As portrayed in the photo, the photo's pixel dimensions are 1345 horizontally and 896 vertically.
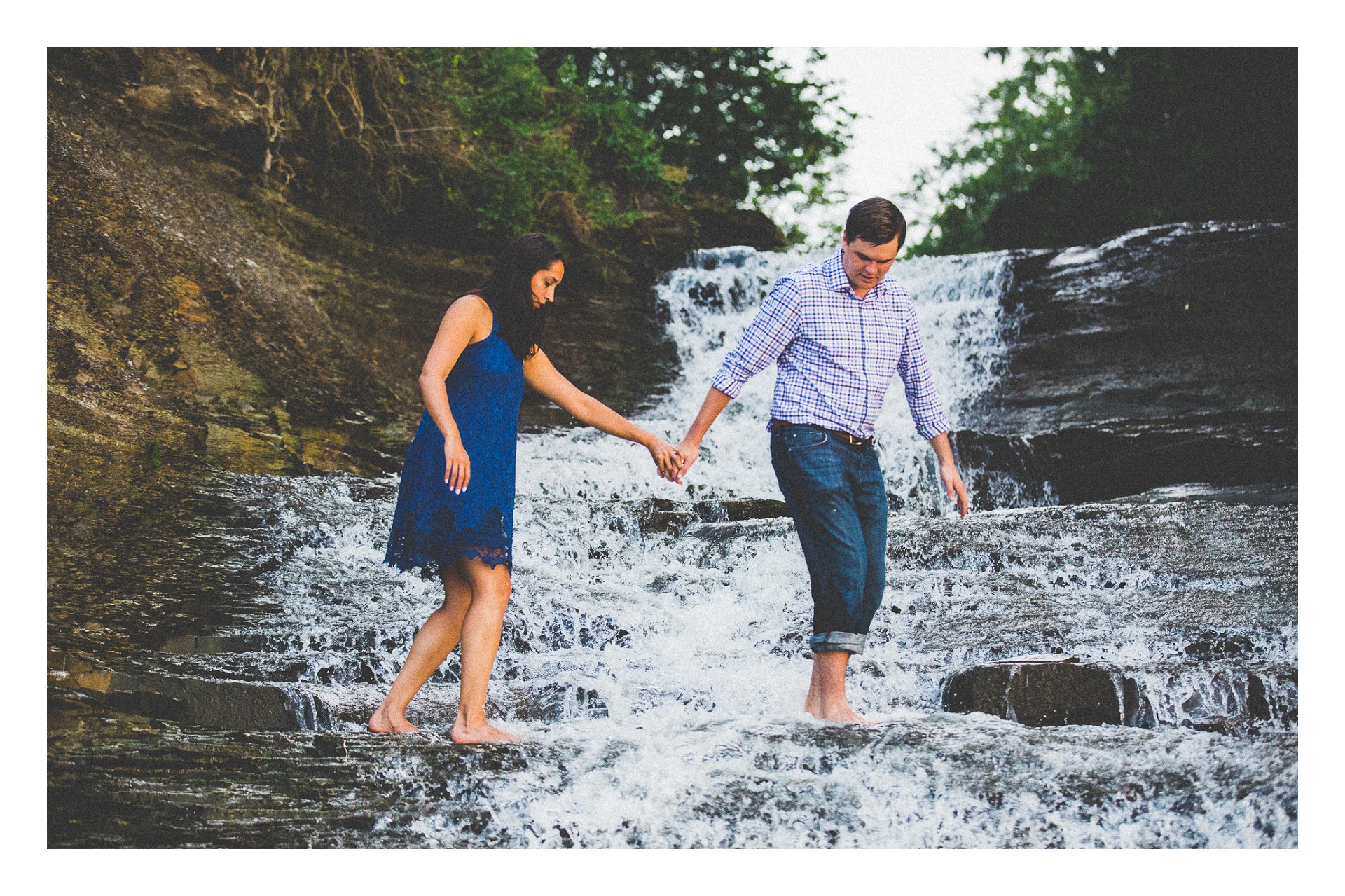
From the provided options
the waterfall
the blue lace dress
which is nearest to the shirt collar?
the blue lace dress

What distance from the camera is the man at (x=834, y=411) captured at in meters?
3.59

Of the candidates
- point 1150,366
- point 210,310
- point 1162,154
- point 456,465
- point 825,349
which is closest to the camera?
point 456,465

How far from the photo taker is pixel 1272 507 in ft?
20.9

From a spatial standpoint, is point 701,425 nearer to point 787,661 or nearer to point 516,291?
point 516,291

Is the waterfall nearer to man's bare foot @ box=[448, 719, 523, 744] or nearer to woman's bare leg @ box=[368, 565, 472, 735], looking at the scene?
woman's bare leg @ box=[368, 565, 472, 735]

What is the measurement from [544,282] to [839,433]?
1014mm

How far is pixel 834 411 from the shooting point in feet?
11.8

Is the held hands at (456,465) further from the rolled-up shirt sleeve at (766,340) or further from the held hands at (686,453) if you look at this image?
the rolled-up shirt sleeve at (766,340)

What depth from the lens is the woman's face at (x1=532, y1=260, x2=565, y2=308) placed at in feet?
11.7

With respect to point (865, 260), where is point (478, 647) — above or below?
below

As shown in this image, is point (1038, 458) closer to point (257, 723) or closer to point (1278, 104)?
point (1278, 104)

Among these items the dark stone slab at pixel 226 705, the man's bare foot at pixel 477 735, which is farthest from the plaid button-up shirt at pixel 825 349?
the dark stone slab at pixel 226 705

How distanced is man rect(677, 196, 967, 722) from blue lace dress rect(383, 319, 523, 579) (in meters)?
0.59

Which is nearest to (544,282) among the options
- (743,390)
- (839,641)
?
(839,641)
